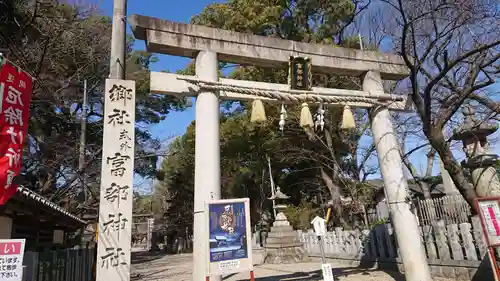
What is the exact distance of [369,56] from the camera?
8.39m

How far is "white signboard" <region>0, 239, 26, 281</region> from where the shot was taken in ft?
13.2

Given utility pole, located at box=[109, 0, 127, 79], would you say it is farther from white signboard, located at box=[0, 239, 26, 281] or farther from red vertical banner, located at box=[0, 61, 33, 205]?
white signboard, located at box=[0, 239, 26, 281]

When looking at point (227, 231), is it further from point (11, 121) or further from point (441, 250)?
point (441, 250)

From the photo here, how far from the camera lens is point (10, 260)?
13.4 ft

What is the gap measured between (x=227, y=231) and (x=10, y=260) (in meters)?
2.80

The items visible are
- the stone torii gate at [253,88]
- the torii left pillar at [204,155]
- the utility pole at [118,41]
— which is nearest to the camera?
the utility pole at [118,41]

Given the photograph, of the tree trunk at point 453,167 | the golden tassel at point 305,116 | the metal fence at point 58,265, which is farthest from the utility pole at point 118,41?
the tree trunk at point 453,167

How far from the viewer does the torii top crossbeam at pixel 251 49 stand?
6.34 metres

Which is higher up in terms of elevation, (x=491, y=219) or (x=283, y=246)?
(x=491, y=219)

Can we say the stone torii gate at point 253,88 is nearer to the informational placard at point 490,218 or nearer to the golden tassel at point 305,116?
the golden tassel at point 305,116

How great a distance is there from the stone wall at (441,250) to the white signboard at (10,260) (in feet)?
26.1

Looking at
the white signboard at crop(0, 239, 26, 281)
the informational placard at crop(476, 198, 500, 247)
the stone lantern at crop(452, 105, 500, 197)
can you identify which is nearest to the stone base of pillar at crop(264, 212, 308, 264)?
the stone lantern at crop(452, 105, 500, 197)

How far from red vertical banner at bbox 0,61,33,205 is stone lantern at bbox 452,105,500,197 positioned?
843cm

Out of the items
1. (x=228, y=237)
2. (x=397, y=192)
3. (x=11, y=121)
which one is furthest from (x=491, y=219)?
(x=11, y=121)
